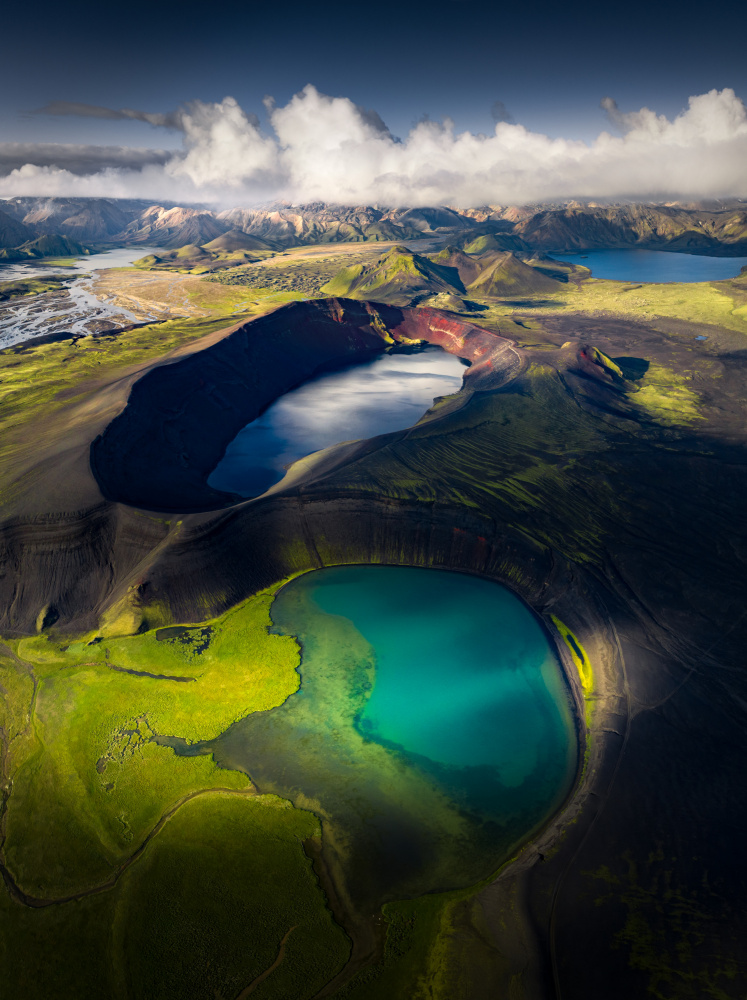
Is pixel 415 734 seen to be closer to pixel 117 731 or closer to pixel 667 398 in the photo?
pixel 117 731

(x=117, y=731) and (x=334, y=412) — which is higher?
(x=334, y=412)

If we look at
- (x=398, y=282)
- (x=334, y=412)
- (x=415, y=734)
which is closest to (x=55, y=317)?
(x=398, y=282)

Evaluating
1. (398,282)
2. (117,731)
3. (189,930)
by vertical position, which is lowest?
(189,930)

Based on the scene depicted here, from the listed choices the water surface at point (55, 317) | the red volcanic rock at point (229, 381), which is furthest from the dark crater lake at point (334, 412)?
the water surface at point (55, 317)

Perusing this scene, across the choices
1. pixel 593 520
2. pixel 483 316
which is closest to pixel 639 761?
pixel 593 520

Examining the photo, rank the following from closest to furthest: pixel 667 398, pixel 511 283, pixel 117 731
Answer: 1. pixel 117 731
2. pixel 667 398
3. pixel 511 283
